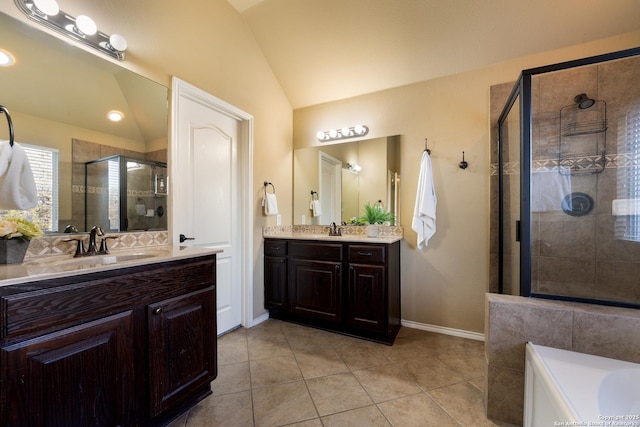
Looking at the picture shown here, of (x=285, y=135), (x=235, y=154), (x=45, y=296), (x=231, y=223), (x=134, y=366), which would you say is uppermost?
(x=285, y=135)

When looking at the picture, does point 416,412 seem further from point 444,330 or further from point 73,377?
point 73,377

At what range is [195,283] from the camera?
144 cm

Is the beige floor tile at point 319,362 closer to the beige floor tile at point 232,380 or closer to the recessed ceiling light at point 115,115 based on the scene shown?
the beige floor tile at point 232,380

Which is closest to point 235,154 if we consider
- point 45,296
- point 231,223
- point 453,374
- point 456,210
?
point 231,223

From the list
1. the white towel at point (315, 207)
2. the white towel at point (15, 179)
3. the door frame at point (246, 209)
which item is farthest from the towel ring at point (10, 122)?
the white towel at point (315, 207)

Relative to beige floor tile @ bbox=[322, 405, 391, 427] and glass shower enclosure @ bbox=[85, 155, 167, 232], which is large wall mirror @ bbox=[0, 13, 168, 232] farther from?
beige floor tile @ bbox=[322, 405, 391, 427]

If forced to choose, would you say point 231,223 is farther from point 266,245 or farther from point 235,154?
point 235,154

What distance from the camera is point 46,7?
1.27 metres

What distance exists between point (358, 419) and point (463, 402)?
0.67m

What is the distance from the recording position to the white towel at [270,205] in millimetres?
2664

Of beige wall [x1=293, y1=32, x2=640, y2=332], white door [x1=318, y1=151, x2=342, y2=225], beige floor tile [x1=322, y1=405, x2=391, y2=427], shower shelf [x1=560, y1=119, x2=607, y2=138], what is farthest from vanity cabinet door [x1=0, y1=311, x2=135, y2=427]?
shower shelf [x1=560, y1=119, x2=607, y2=138]

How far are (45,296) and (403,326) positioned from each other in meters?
2.64

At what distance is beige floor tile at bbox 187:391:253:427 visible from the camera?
1.37 metres

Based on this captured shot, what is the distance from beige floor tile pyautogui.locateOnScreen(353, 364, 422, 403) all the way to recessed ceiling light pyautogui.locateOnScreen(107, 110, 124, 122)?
91.9 inches
